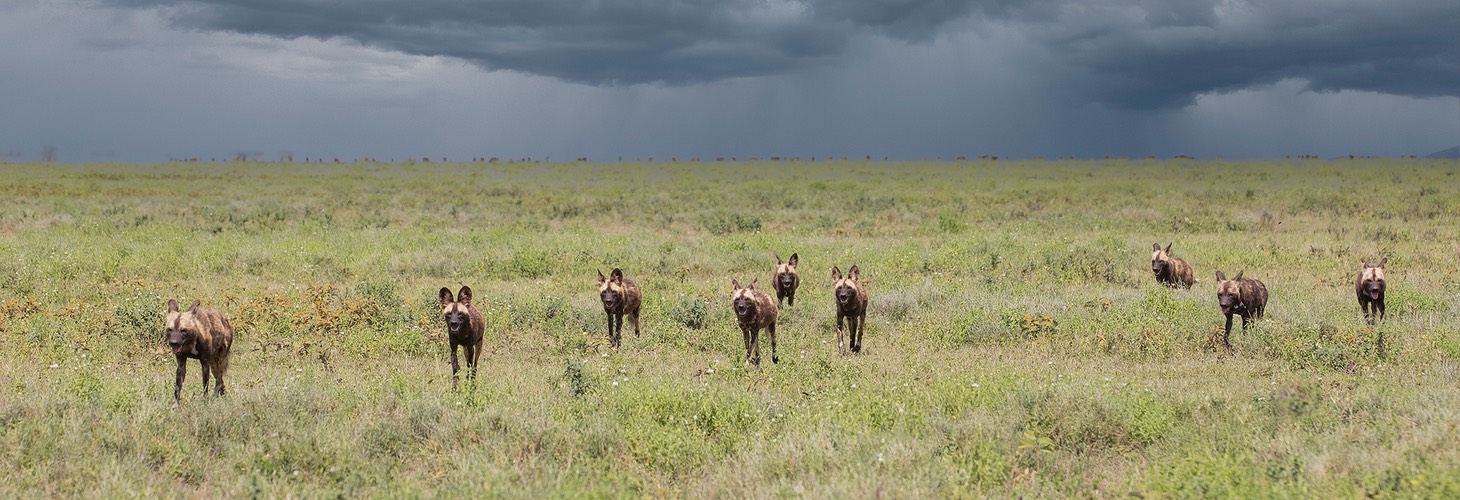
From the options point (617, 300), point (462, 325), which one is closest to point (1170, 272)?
point (617, 300)

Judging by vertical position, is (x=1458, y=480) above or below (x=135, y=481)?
above

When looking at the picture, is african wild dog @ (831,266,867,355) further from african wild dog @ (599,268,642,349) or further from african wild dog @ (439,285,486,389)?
african wild dog @ (439,285,486,389)

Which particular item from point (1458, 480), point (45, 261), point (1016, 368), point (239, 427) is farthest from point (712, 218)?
point (1458, 480)

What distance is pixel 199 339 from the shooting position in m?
8.24

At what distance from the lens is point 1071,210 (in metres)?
34.1

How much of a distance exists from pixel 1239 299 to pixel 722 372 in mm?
6614

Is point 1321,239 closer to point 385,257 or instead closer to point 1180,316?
point 1180,316

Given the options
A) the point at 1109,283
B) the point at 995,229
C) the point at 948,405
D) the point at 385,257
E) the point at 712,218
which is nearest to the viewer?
the point at 948,405

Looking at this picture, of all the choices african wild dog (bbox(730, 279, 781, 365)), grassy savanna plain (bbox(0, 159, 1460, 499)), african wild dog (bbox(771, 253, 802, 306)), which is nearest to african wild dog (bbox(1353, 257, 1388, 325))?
grassy savanna plain (bbox(0, 159, 1460, 499))

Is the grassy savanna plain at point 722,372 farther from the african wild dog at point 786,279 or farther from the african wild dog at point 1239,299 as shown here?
the african wild dog at point 786,279

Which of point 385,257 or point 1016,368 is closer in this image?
point 1016,368

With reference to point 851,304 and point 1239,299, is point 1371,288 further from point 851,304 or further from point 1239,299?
point 851,304

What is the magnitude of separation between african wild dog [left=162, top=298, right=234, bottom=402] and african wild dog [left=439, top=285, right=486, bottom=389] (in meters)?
2.01

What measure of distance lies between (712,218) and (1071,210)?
1390cm
